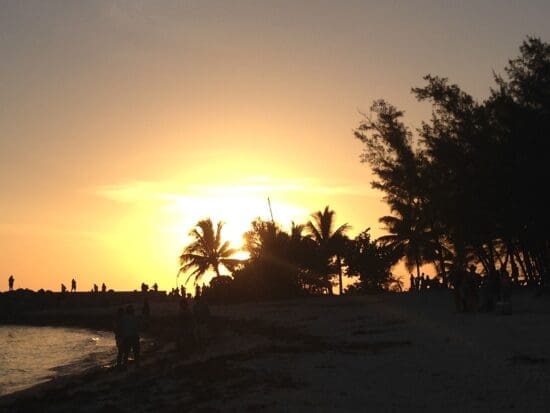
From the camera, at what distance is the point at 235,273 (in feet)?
170

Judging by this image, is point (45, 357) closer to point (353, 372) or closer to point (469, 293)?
point (469, 293)

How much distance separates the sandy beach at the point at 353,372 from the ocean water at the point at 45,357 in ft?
13.8

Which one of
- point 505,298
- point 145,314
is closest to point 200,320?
point 505,298

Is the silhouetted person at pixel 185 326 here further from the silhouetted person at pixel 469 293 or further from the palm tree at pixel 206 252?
the palm tree at pixel 206 252

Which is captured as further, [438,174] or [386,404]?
[438,174]

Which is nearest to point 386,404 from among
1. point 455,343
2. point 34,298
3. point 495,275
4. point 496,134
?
point 455,343

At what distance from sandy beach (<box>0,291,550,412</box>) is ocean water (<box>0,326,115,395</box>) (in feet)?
13.8

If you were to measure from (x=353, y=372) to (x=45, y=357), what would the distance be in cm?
2674

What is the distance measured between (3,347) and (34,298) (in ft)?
156

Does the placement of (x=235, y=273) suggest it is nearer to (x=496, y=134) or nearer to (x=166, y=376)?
(x=496, y=134)

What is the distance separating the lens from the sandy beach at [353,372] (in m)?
11.7

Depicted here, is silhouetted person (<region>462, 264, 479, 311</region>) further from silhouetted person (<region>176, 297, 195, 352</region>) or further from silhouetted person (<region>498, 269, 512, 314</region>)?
silhouetted person (<region>176, 297, 195, 352</region>)

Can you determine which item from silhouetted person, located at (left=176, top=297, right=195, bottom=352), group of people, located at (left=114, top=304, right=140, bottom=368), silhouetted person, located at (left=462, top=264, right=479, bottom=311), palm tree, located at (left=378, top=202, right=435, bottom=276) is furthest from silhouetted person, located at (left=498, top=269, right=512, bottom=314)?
palm tree, located at (left=378, top=202, right=435, bottom=276)

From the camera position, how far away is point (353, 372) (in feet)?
47.1
